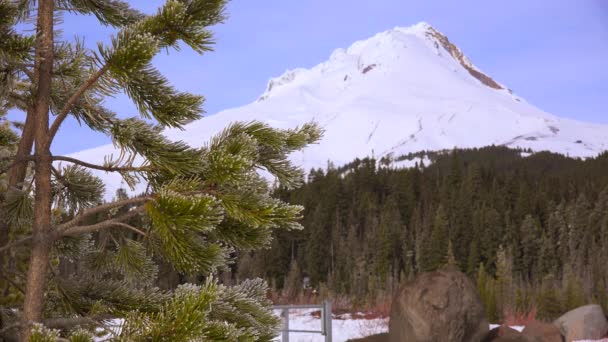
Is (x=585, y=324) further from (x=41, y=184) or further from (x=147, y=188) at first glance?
(x=41, y=184)

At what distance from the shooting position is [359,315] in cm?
2042

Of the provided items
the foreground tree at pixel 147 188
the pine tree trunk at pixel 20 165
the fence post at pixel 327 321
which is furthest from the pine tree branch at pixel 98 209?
the fence post at pixel 327 321

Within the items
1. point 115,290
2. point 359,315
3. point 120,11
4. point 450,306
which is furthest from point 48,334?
point 359,315

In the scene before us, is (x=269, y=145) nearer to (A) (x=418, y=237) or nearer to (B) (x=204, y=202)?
(B) (x=204, y=202)

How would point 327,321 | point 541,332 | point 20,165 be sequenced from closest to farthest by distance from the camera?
1. point 20,165
2. point 327,321
3. point 541,332

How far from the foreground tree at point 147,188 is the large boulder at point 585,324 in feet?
41.6

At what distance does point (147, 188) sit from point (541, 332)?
10906 mm

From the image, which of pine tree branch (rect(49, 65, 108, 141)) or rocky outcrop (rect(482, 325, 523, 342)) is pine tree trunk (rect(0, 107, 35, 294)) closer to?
pine tree branch (rect(49, 65, 108, 141))

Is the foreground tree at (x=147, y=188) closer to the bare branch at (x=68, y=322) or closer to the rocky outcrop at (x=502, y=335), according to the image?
the bare branch at (x=68, y=322)

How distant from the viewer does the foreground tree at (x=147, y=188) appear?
2.20m

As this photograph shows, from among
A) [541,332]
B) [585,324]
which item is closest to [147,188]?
[541,332]

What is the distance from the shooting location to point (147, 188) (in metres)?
2.57

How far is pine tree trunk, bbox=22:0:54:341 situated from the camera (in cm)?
237

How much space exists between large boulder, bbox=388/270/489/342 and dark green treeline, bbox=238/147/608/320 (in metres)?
27.3
